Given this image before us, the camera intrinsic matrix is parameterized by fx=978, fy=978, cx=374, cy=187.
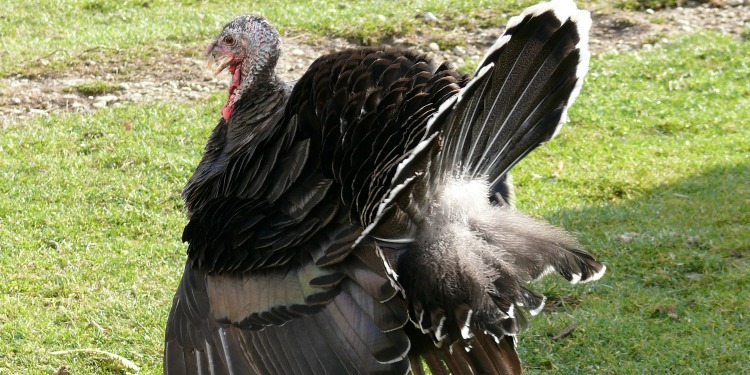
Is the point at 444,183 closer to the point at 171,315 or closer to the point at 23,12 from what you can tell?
the point at 171,315

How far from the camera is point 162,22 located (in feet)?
39.8

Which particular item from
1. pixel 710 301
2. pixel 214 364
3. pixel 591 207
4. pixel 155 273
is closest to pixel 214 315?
pixel 214 364

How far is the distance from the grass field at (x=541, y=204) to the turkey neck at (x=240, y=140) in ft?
4.29

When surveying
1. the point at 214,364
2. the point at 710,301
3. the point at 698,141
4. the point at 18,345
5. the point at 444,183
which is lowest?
the point at 698,141

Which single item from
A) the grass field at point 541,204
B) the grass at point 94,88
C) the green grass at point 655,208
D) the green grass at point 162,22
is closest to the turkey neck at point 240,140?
the grass field at point 541,204

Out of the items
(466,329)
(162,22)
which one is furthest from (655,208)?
(162,22)

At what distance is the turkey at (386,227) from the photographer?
13.5 ft

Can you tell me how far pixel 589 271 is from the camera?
15.3 feet

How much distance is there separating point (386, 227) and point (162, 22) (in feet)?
28.6

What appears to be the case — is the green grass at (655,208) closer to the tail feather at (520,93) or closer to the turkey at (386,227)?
the turkey at (386,227)

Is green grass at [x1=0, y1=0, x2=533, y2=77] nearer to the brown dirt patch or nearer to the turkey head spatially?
the brown dirt patch

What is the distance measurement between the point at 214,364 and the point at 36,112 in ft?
19.7

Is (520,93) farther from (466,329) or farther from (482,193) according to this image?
(466,329)

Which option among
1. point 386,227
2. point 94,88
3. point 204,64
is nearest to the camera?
point 386,227
